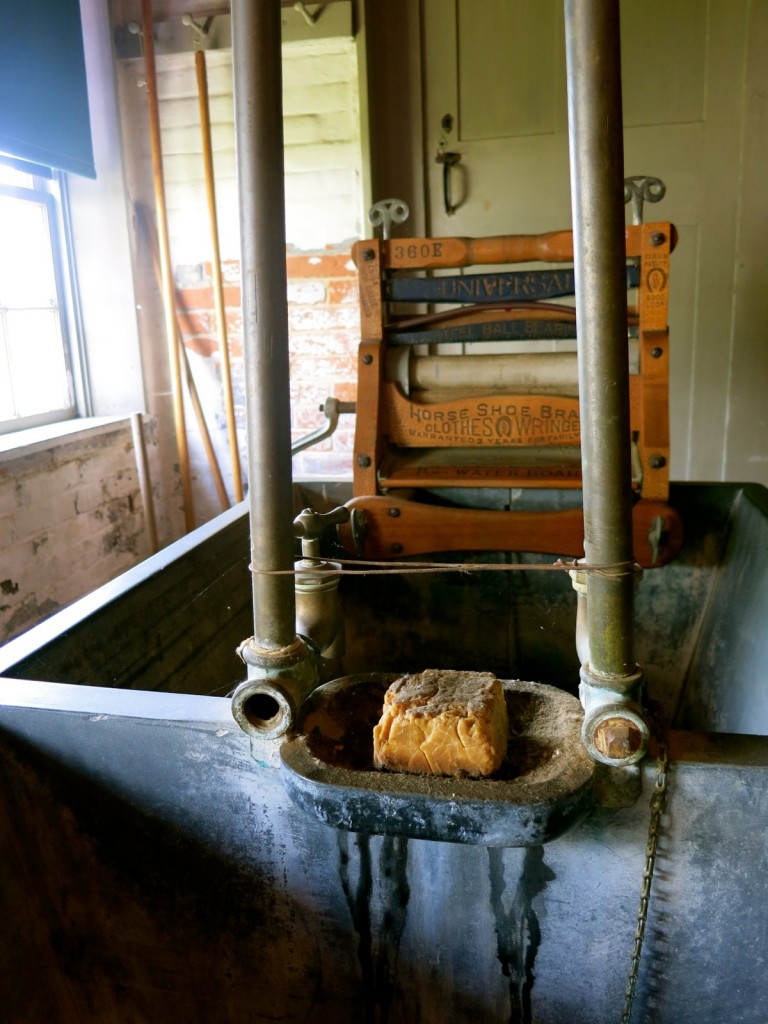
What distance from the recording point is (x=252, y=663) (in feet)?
2.57

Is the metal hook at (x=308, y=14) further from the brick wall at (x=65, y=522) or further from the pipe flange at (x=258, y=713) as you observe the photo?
the pipe flange at (x=258, y=713)

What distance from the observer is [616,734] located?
2.33 ft

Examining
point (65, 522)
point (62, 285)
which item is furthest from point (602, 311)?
point (62, 285)

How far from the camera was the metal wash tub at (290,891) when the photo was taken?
777mm

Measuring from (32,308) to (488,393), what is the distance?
186cm

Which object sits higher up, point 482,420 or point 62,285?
point 62,285

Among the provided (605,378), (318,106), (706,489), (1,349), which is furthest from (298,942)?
(318,106)

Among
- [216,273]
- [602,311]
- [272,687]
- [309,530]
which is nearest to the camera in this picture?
[602,311]

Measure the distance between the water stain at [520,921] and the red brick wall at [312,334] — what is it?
6.66 feet

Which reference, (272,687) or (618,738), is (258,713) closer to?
(272,687)

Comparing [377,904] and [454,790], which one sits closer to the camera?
[454,790]

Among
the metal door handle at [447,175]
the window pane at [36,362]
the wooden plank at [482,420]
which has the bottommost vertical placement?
the wooden plank at [482,420]

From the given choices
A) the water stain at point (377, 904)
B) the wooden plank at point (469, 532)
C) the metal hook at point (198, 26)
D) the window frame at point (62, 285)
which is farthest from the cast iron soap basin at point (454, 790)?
the metal hook at point (198, 26)

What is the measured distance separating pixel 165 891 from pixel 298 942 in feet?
0.56
